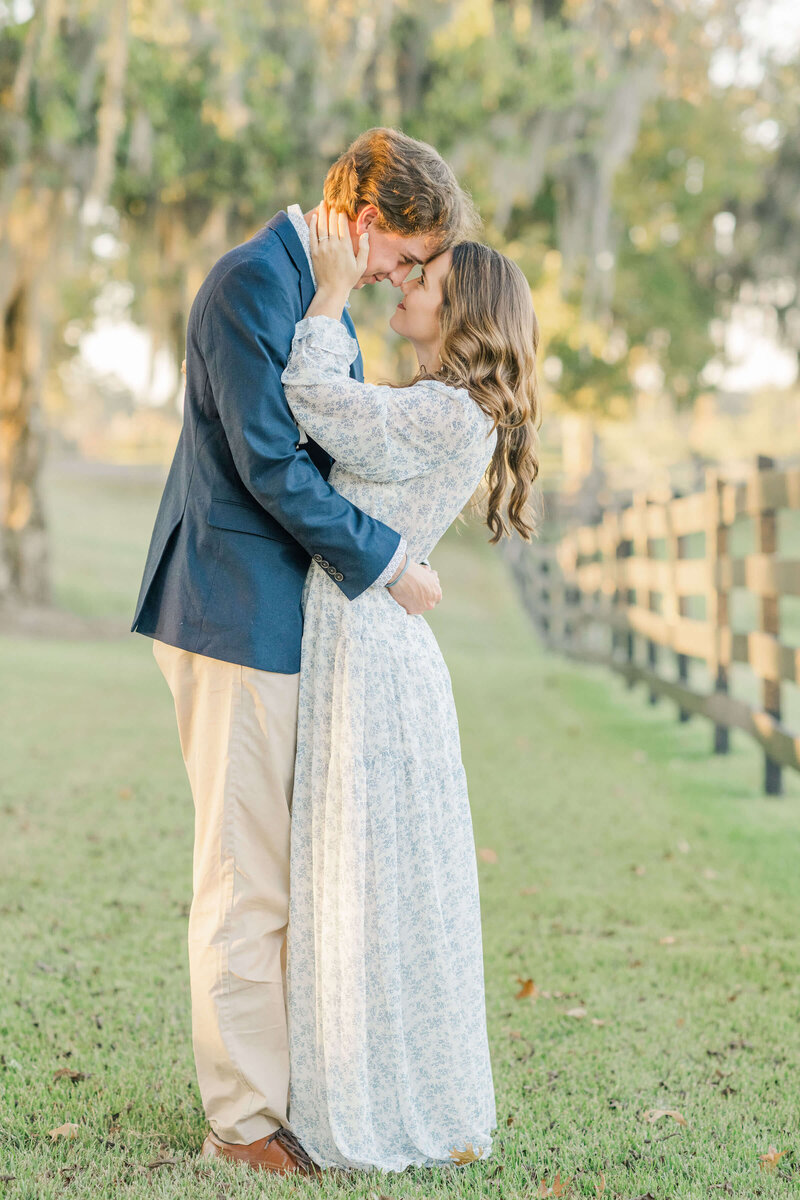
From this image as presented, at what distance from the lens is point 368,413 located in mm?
2111

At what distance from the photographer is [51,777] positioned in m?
5.62

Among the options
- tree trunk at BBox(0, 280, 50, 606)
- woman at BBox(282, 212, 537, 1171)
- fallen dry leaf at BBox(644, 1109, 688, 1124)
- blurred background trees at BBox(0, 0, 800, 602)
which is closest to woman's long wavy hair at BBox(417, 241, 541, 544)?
woman at BBox(282, 212, 537, 1171)

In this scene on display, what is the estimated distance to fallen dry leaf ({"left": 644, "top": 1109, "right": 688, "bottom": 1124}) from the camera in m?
2.49

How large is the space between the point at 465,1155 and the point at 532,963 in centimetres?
126

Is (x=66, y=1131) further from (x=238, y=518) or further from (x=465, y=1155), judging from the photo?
(x=238, y=518)

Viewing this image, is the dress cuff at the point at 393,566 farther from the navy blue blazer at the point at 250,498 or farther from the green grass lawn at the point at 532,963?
the green grass lawn at the point at 532,963

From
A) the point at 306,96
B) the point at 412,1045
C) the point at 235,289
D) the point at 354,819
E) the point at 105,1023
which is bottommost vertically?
the point at 105,1023

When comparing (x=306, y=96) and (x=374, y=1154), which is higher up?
(x=306, y=96)

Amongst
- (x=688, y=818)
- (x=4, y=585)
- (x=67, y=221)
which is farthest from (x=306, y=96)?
(x=688, y=818)

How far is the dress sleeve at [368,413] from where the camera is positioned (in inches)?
83.1

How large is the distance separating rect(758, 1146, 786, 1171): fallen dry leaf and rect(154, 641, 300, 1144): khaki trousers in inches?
39.0

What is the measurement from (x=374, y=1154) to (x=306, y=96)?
10521mm

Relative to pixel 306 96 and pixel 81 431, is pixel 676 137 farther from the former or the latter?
pixel 81 431

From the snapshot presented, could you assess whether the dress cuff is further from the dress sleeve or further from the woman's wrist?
the dress sleeve
